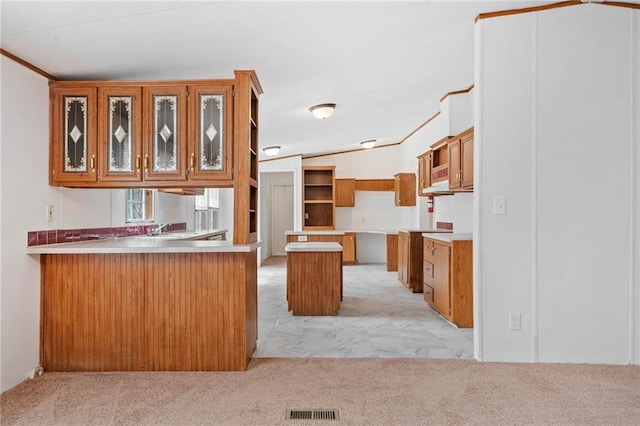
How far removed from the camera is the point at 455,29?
10.9 feet

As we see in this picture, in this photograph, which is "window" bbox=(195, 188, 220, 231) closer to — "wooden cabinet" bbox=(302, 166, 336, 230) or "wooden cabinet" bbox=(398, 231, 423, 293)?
"wooden cabinet" bbox=(302, 166, 336, 230)

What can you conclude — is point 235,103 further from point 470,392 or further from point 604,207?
point 604,207

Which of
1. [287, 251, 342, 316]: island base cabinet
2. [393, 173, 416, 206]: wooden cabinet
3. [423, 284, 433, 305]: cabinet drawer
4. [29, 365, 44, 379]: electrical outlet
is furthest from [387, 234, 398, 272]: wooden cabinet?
[29, 365, 44, 379]: electrical outlet

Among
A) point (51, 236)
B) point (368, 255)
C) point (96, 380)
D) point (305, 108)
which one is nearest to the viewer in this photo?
point (96, 380)

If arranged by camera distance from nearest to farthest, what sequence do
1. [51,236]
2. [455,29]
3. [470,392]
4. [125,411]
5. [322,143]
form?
[125,411] → [470,392] → [51,236] → [455,29] → [322,143]

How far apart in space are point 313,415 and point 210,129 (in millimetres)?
2146

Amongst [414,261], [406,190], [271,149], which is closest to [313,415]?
[414,261]

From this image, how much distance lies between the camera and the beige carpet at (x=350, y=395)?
2281mm

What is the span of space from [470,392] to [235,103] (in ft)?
8.64

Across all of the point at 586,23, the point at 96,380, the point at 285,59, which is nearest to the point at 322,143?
the point at 285,59

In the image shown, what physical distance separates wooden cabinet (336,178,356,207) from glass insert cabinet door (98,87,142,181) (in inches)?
244

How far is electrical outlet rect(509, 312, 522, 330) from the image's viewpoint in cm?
312

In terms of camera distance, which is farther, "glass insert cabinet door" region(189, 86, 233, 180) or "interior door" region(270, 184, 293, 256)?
"interior door" region(270, 184, 293, 256)

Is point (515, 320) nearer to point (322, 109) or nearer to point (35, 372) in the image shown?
point (322, 109)
